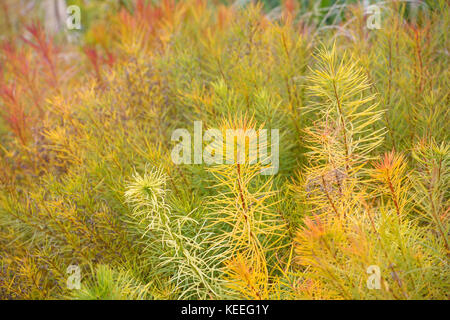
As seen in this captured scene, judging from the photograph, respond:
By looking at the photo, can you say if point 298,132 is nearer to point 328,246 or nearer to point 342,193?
point 342,193

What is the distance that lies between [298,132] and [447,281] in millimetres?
527

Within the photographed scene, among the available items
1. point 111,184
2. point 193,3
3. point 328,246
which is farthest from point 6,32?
Answer: point 328,246

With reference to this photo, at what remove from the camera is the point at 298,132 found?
1034 millimetres

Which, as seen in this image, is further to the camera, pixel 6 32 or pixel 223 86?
pixel 6 32
